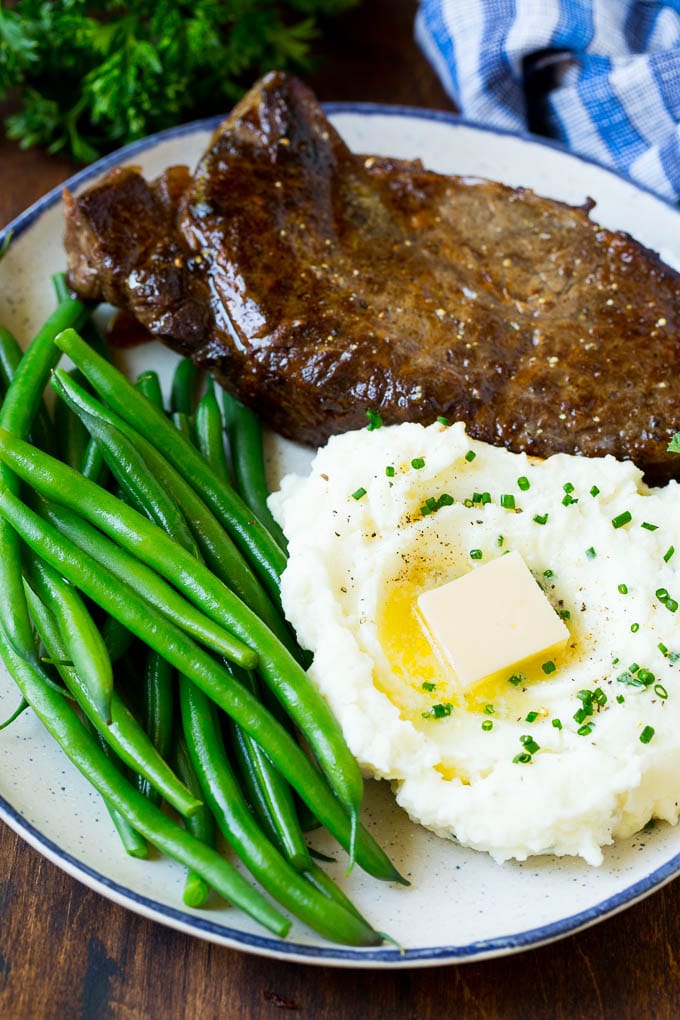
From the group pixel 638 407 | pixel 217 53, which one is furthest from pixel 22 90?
pixel 638 407

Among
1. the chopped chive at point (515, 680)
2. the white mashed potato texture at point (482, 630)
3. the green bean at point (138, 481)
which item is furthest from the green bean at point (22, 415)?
the chopped chive at point (515, 680)

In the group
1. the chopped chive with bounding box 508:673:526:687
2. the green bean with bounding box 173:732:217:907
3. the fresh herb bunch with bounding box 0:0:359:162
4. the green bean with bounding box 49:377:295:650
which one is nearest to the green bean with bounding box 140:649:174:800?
the green bean with bounding box 173:732:217:907

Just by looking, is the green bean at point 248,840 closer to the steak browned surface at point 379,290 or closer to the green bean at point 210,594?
the green bean at point 210,594

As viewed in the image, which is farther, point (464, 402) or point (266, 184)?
point (266, 184)

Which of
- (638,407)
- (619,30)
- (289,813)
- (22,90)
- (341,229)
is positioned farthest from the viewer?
(22,90)

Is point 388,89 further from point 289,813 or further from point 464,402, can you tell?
point 289,813

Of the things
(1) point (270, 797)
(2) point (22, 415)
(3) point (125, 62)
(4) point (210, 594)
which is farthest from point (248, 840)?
(3) point (125, 62)
